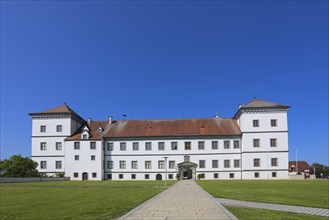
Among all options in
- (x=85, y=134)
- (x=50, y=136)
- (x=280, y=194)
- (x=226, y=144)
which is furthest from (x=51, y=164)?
(x=280, y=194)

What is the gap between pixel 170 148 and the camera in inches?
2306

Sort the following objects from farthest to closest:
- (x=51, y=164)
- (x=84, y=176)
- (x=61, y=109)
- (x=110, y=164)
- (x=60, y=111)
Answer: (x=61, y=109)
(x=60, y=111)
(x=51, y=164)
(x=110, y=164)
(x=84, y=176)

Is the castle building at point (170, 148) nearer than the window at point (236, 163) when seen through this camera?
Yes

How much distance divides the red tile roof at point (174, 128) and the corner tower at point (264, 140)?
115 inches

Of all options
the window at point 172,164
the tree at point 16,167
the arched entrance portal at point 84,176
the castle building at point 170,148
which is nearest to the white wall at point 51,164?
the castle building at point 170,148

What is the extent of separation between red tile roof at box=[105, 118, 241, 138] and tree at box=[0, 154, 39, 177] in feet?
48.4

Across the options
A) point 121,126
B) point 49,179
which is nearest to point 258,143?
point 121,126

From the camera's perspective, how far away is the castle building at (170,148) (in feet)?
182

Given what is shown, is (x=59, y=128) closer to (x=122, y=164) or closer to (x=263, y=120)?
(x=122, y=164)

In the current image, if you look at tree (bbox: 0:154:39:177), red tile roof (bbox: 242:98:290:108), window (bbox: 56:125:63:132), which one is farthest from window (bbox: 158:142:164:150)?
tree (bbox: 0:154:39:177)

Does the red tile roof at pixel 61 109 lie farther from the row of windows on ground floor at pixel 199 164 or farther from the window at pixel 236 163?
the window at pixel 236 163

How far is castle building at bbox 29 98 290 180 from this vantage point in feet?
182

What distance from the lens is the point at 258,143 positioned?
55.6 m

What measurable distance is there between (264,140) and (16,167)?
41548mm
